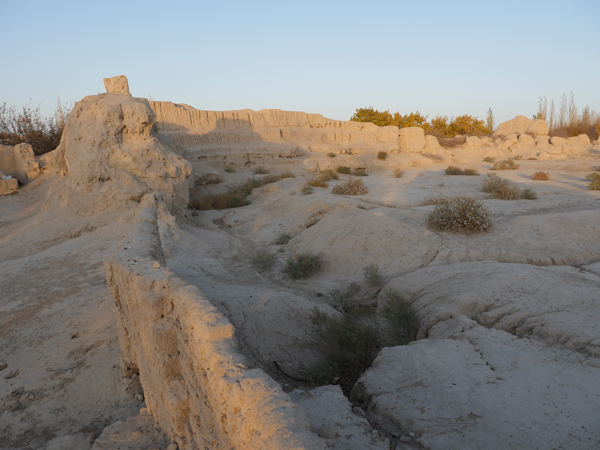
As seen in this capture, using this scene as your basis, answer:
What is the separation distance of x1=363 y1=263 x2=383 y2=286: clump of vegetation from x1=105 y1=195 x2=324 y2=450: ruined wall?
3.97 meters

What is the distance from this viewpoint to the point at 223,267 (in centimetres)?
718

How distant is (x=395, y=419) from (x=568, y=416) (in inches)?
46.8

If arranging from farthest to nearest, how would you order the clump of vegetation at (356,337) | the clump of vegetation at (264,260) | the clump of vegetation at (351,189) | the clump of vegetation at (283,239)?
1. the clump of vegetation at (351,189)
2. the clump of vegetation at (283,239)
3. the clump of vegetation at (264,260)
4. the clump of vegetation at (356,337)

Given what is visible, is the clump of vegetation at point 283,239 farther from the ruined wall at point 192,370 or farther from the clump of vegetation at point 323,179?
the ruined wall at point 192,370

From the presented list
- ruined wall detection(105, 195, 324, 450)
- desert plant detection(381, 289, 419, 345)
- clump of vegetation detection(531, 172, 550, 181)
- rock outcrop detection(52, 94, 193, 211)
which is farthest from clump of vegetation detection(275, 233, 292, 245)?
clump of vegetation detection(531, 172, 550, 181)

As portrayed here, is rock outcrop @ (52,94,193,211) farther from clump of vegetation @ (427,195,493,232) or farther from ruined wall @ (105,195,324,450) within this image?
clump of vegetation @ (427,195,493,232)

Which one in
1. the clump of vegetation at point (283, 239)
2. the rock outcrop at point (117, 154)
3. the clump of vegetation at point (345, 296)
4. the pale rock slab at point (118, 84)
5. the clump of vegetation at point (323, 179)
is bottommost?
the clump of vegetation at point (345, 296)

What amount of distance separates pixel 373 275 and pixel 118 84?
34.8ft

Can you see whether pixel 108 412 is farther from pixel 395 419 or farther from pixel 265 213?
pixel 265 213

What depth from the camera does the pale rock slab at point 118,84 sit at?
1180 cm

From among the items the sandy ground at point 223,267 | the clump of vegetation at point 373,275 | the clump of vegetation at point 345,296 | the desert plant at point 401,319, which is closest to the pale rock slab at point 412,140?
the sandy ground at point 223,267

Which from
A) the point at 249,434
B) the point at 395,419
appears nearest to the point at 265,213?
the point at 395,419

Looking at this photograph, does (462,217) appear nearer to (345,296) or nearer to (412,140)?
(345,296)

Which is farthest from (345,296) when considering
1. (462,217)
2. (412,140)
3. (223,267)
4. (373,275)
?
(412,140)
